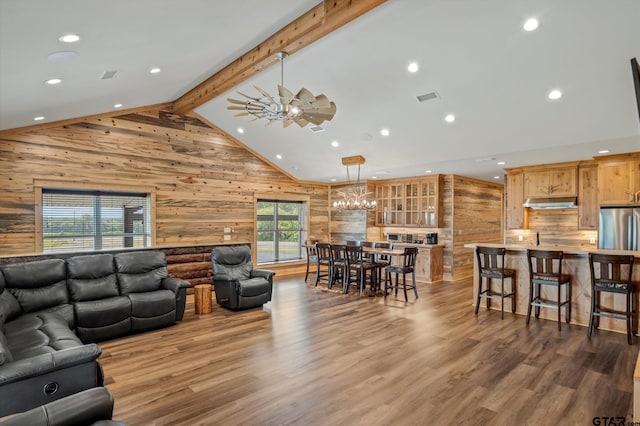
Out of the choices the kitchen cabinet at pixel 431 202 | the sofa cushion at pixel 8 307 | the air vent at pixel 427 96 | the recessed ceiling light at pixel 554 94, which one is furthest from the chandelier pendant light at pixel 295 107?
the kitchen cabinet at pixel 431 202

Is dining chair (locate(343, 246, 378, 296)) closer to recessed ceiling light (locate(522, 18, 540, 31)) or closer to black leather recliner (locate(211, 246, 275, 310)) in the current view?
black leather recliner (locate(211, 246, 275, 310))


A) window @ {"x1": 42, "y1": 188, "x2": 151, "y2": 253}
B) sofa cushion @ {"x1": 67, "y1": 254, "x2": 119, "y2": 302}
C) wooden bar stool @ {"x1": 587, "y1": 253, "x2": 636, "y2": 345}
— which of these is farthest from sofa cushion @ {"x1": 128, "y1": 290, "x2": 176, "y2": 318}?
wooden bar stool @ {"x1": 587, "y1": 253, "x2": 636, "y2": 345}

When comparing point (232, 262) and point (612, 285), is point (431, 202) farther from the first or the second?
point (232, 262)

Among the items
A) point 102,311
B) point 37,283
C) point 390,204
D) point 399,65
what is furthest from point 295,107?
point 390,204

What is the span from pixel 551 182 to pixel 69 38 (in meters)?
8.09

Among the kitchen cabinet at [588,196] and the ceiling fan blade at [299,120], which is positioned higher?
the ceiling fan blade at [299,120]

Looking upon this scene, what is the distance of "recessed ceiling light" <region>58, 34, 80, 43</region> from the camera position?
2902 millimetres

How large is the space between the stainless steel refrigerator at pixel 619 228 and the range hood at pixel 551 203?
54 centimetres

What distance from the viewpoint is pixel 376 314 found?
5645 millimetres

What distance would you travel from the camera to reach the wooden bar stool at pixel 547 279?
498cm

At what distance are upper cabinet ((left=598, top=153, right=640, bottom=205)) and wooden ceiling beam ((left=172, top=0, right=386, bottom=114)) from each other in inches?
219

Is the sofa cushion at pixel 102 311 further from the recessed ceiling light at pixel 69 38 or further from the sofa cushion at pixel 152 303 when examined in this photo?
the recessed ceiling light at pixel 69 38

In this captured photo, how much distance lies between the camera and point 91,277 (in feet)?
15.6

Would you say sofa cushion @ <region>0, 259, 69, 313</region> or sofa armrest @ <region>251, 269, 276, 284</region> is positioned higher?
sofa cushion @ <region>0, 259, 69, 313</region>
